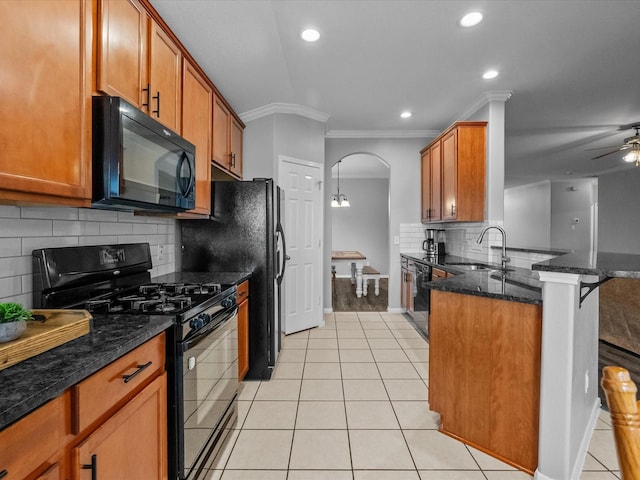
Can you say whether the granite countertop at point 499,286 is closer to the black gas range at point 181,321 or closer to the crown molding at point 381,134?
the black gas range at point 181,321

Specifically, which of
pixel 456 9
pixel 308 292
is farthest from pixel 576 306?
pixel 308 292

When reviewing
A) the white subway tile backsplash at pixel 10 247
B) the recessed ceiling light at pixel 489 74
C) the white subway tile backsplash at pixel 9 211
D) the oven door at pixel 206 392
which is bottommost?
the oven door at pixel 206 392

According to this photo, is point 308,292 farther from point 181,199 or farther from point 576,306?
point 576,306

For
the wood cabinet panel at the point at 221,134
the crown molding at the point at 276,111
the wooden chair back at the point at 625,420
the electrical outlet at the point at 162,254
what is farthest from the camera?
the crown molding at the point at 276,111

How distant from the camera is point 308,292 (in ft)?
12.9

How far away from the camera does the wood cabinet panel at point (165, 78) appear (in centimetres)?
187

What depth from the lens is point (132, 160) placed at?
4.85 ft

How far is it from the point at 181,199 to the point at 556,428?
224 cm

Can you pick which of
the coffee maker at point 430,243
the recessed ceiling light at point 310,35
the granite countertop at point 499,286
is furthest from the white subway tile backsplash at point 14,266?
the coffee maker at point 430,243

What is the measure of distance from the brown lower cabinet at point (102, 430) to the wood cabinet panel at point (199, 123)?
1370 mm

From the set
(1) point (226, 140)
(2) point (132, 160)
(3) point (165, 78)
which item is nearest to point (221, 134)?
(1) point (226, 140)

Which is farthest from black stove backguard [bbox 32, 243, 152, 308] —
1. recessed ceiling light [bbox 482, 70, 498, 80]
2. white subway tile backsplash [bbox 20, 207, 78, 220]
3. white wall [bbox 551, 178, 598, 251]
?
white wall [bbox 551, 178, 598, 251]

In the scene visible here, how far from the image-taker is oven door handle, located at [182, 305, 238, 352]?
4.51 ft

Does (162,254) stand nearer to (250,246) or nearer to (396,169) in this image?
(250,246)
